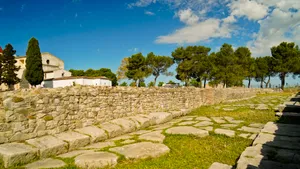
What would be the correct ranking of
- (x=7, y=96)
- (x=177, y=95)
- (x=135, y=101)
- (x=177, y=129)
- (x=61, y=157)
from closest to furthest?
(x=61, y=157)
(x=7, y=96)
(x=177, y=129)
(x=135, y=101)
(x=177, y=95)

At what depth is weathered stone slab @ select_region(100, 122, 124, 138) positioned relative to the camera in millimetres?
5330

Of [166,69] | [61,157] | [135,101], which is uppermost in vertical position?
[166,69]

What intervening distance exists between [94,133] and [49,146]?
1.18m

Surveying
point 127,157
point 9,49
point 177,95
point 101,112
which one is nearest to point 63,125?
point 101,112

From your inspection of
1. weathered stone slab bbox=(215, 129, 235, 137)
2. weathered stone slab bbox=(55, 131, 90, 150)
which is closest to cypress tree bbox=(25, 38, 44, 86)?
weathered stone slab bbox=(55, 131, 90, 150)

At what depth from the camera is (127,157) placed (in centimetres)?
360

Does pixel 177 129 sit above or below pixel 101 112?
below

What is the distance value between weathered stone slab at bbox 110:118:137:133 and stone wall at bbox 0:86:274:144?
37 cm

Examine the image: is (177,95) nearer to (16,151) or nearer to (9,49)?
(16,151)

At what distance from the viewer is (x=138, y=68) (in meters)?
44.2

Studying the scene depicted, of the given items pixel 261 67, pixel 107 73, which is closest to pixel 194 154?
pixel 261 67

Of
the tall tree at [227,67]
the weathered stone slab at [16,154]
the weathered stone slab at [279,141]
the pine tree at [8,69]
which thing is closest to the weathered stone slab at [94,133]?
the weathered stone slab at [16,154]

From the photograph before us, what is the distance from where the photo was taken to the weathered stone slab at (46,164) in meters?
3.41

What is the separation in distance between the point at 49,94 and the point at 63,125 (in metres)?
0.84
